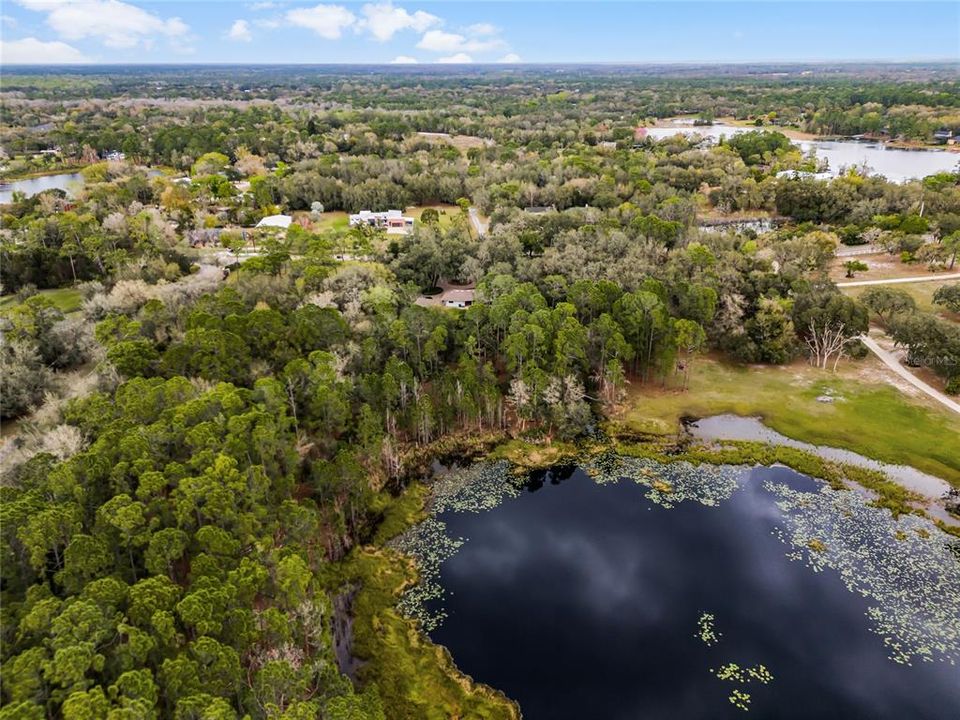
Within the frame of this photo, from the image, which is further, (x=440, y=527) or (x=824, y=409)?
(x=824, y=409)

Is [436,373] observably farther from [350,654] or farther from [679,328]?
[350,654]

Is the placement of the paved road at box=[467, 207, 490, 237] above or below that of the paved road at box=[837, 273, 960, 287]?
above

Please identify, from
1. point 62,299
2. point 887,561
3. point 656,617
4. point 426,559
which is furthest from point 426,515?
point 62,299

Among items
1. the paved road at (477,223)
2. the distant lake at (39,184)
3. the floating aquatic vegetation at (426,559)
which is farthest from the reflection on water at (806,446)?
A: the distant lake at (39,184)

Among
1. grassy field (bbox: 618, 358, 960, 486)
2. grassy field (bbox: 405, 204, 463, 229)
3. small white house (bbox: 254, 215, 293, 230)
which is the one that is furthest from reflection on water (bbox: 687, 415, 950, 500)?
small white house (bbox: 254, 215, 293, 230)

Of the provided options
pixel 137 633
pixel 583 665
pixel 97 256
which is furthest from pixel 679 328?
pixel 97 256

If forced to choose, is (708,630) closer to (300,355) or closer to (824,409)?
(824,409)

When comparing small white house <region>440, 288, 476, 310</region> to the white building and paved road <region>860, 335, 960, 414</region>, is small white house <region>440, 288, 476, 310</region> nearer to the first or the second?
the white building
